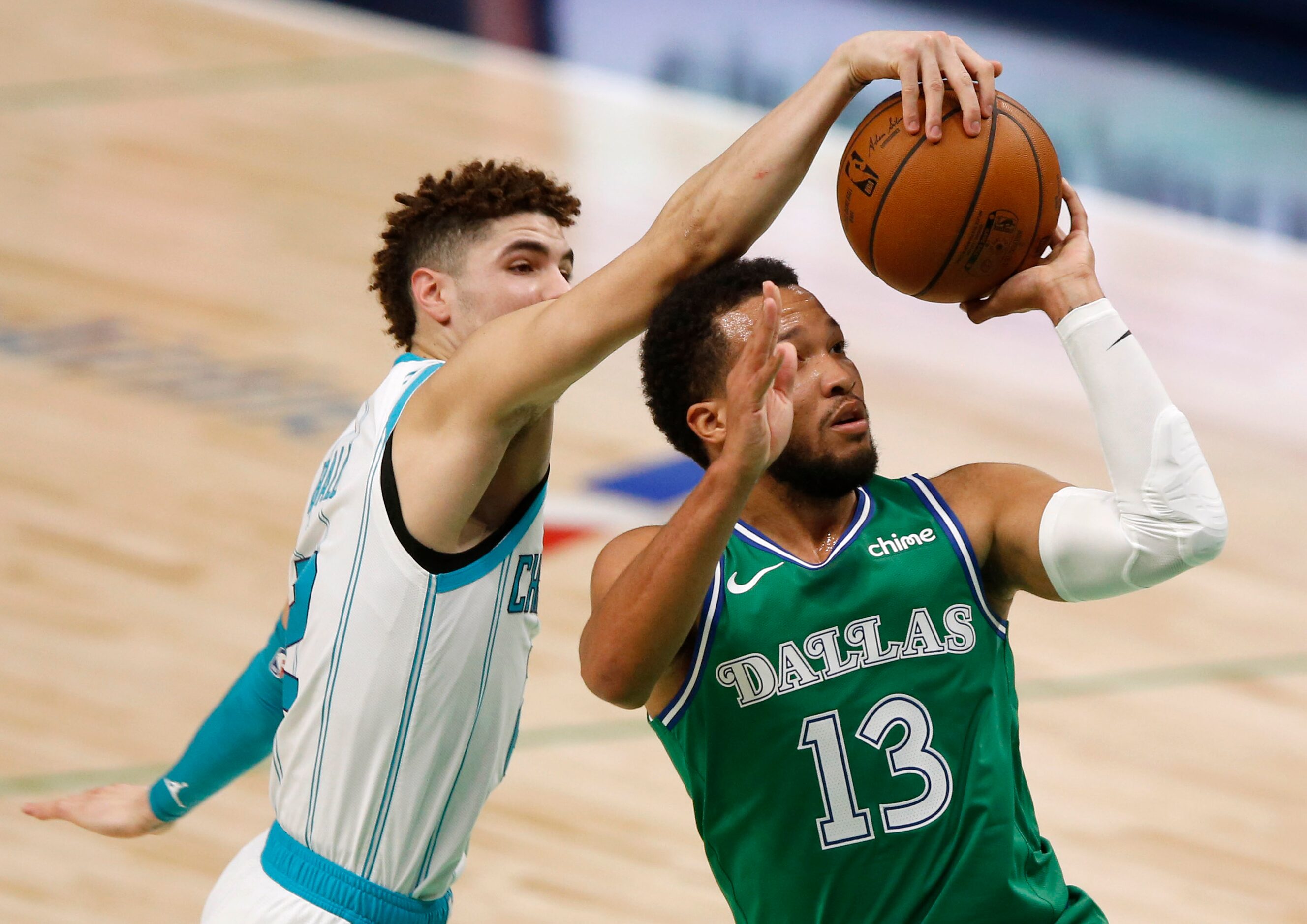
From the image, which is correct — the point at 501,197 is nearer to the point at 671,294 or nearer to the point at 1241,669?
the point at 671,294

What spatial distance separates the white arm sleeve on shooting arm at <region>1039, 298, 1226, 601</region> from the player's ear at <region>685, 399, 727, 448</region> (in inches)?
23.1

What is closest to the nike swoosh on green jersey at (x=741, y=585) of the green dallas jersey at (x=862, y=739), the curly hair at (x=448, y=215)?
the green dallas jersey at (x=862, y=739)

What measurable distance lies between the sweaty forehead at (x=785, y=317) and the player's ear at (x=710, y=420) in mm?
126

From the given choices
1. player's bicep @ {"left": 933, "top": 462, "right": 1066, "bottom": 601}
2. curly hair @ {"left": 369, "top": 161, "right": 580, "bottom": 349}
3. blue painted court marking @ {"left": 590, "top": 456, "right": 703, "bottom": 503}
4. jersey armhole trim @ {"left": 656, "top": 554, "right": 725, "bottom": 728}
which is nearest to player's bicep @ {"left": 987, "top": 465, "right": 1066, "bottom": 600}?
player's bicep @ {"left": 933, "top": 462, "right": 1066, "bottom": 601}

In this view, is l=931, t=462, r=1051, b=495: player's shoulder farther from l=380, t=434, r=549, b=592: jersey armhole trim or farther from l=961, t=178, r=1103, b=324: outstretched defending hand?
A: l=380, t=434, r=549, b=592: jersey armhole trim

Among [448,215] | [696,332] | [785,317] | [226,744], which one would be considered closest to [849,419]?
[785,317]

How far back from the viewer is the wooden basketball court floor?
5129 millimetres

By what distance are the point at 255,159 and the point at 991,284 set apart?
289 inches

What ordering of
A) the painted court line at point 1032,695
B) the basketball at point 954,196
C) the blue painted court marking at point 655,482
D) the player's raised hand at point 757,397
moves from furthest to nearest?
the blue painted court marking at point 655,482, the painted court line at point 1032,695, the basketball at point 954,196, the player's raised hand at point 757,397

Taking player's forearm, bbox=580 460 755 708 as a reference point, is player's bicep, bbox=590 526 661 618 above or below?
above

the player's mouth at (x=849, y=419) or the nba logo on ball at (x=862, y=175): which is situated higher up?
the nba logo on ball at (x=862, y=175)

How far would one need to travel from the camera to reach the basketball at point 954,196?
2947 mm

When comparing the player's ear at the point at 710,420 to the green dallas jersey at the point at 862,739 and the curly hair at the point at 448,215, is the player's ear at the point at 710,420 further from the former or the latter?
the curly hair at the point at 448,215

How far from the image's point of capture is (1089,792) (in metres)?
5.45
